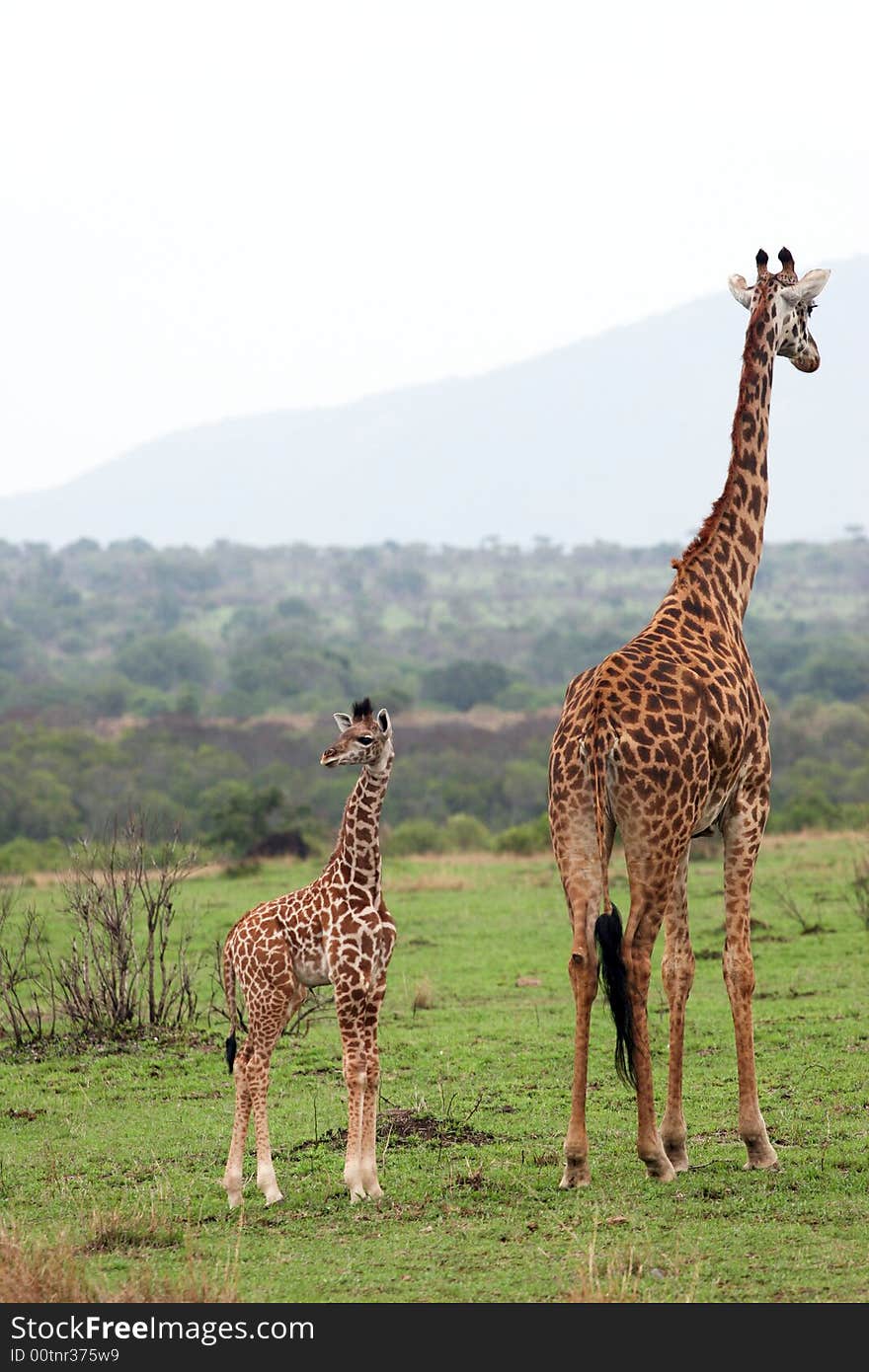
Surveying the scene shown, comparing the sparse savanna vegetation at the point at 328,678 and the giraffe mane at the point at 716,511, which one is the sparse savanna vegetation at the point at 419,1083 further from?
the giraffe mane at the point at 716,511

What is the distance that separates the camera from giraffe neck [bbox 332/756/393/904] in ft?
29.0

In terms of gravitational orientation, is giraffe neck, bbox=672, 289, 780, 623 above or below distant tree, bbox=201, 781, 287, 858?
above

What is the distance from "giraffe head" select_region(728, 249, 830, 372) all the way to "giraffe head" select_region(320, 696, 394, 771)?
140 inches

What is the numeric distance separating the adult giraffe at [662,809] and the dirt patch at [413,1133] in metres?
1.40

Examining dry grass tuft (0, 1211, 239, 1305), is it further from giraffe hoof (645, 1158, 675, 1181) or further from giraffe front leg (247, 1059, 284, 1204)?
giraffe hoof (645, 1158, 675, 1181)

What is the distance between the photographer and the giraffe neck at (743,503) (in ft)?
32.1

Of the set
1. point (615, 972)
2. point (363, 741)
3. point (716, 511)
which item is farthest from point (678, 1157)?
point (716, 511)

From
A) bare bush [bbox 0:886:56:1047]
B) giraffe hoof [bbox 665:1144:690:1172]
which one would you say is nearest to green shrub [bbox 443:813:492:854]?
bare bush [bbox 0:886:56:1047]

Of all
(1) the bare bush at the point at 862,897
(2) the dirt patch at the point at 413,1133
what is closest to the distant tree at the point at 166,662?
(1) the bare bush at the point at 862,897

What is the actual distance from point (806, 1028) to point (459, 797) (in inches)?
1245

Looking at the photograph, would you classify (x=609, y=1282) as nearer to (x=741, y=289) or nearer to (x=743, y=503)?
(x=743, y=503)

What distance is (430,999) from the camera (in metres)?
15.3
